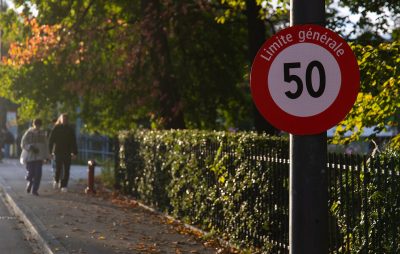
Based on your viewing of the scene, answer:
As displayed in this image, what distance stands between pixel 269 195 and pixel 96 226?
13.5ft

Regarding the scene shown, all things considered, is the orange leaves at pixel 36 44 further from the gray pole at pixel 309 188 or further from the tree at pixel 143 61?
the gray pole at pixel 309 188

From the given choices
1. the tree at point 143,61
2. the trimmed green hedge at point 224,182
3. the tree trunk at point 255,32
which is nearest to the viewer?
the trimmed green hedge at point 224,182

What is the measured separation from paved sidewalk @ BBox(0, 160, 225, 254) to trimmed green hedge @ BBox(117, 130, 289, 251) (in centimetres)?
39

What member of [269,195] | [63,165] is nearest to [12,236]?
[269,195]

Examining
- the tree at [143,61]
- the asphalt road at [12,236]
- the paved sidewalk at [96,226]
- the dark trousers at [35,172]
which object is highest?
the tree at [143,61]

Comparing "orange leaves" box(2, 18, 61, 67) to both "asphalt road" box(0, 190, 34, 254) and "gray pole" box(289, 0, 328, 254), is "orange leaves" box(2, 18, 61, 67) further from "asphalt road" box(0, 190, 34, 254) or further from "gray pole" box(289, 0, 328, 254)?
"gray pole" box(289, 0, 328, 254)

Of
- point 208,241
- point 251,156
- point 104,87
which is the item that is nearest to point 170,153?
point 208,241

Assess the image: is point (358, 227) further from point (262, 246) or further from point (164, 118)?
point (164, 118)

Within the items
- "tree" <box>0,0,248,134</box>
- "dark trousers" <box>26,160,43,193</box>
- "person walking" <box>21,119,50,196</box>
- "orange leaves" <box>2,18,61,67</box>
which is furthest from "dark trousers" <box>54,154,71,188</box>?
"orange leaves" <box>2,18,61,67</box>

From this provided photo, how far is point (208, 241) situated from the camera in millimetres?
11133

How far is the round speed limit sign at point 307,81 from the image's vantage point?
4906mm

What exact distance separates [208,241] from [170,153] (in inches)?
127

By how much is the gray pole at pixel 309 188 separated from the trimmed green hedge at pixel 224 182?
4119 millimetres

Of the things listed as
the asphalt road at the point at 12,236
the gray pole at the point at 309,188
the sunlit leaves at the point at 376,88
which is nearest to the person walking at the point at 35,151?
the asphalt road at the point at 12,236
